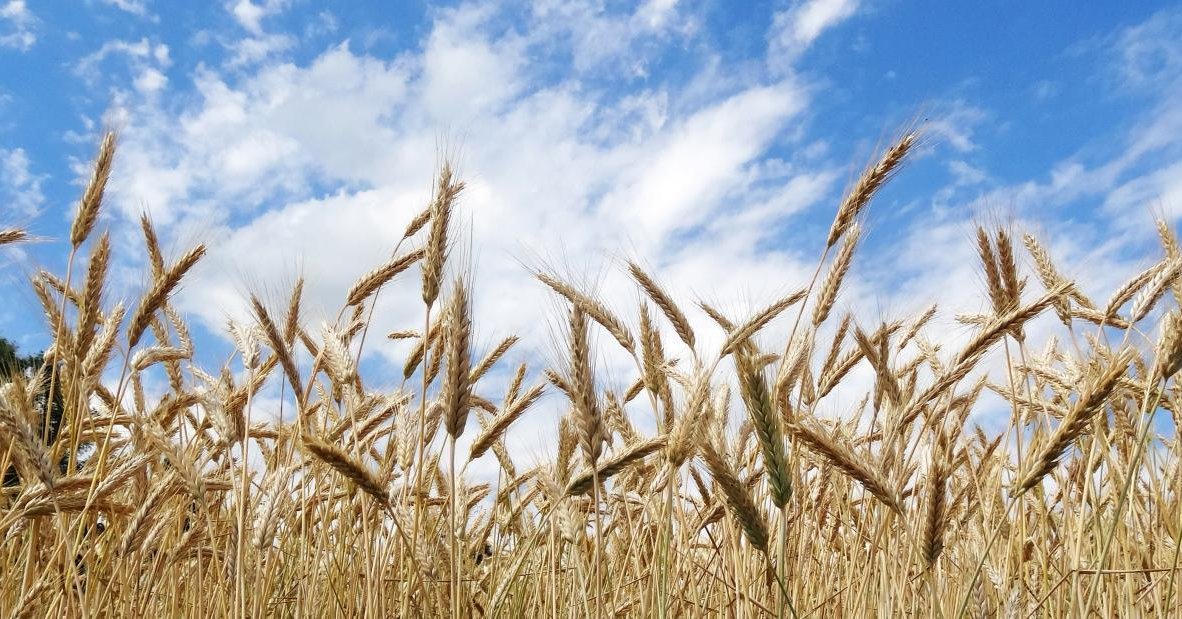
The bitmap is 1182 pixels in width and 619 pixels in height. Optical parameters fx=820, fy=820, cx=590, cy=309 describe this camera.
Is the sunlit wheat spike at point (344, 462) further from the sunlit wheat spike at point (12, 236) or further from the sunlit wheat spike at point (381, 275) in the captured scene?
the sunlit wheat spike at point (12, 236)

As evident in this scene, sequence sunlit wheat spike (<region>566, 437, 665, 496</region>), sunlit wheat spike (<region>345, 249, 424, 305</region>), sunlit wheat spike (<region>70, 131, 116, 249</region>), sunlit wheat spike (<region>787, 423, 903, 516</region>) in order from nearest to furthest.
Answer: sunlit wheat spike (<region>787, 423, 903, 516</region>), sunlit wheat spike (<region>566, 437, 665, 496</region>), sunlit wheat spike (<region>70, 131, 116, 249</region>), sunlit wheat spike (<region>345, 249, 424, 305</region>)

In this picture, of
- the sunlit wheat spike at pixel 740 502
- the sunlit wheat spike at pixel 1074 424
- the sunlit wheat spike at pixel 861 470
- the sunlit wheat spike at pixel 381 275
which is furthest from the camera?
the sunlit wheat spike at pixel 381 275

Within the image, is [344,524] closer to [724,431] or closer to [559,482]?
[559,482]

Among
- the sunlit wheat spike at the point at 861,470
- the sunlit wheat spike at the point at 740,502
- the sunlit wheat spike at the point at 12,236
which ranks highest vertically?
the sunlit wheat spike at the point at 12,236

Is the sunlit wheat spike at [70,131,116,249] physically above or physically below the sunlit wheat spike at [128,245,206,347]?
above

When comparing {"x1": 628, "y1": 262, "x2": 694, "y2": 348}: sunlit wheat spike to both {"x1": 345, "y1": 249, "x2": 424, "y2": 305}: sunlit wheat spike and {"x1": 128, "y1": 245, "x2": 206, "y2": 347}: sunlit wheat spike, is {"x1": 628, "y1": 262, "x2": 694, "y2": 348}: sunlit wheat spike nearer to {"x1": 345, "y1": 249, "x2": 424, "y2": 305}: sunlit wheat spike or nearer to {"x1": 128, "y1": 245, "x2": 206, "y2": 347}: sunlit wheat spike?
{"x1": 345, "y1": 249, "x2": 424, "y2": 305}: sunlit wheat spike

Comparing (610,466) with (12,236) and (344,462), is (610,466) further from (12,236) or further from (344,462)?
(12,236)

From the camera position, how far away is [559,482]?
2621mm

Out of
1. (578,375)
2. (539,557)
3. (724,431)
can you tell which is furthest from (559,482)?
(539,557)

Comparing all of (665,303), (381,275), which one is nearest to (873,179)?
(665,303)

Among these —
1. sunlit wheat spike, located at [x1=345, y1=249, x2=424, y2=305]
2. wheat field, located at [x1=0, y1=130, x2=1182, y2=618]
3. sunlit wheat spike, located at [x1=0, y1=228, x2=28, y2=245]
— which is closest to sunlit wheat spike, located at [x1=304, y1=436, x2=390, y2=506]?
wheat field, located at [x1=0, y1=130, x2=1182, y2=618]

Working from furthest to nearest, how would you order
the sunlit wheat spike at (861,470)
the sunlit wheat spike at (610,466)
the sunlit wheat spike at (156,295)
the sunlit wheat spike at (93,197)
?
1. the sunlit wheat spike at (93,197)
2. the sunlit wheat spike at (156,295)
3. the sunlit wheat spike at (610,466)
4. the sunlit wheat spike at (861,470)

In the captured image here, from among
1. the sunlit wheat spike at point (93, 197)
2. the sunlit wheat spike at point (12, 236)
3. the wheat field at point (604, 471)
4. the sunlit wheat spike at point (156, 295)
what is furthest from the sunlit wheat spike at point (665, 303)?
the sunlit wheat spike at point (12, 236)

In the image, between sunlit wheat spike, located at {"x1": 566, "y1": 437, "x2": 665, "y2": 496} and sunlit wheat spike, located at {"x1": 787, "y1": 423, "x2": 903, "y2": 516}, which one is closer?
sunlit wheat spike, located at {"x1": 787, "y1": 423, "x2": 903, "y2": 516}
